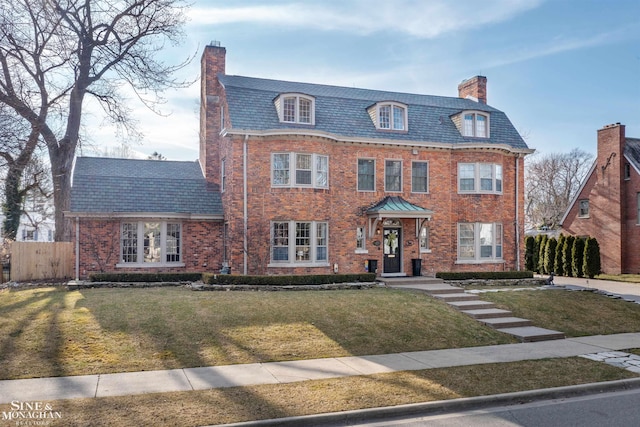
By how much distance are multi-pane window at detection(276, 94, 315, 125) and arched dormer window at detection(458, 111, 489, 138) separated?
25.0ft

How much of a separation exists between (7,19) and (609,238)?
33633 mm

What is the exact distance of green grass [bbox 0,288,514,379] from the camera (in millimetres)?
9594

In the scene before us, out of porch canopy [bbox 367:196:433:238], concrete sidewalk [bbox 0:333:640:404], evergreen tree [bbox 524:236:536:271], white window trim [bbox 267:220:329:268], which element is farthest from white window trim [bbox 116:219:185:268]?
evergreen tree [bbox 524:236:536:271]

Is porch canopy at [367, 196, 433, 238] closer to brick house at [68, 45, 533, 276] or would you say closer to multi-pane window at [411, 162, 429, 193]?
brick house at [68, 45, 533, 276]

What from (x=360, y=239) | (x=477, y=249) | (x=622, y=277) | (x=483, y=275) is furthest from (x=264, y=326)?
(x=622, y=277)

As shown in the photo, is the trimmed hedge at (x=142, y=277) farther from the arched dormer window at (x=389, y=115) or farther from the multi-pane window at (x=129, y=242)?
the arched dormer window at (x=389, y=115)

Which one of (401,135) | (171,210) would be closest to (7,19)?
(171,210)

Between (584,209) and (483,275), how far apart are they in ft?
56.3

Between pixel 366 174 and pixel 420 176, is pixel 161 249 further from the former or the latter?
pixel 420 176

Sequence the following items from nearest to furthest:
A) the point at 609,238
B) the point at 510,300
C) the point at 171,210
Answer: the point at 510,300, the point at 171,210, the point at 609,238

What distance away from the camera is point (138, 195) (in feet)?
69.1

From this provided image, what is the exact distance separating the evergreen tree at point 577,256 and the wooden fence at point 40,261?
87.7ft

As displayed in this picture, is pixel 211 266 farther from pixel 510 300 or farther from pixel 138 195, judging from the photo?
pixel 510 300

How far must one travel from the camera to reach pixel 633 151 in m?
30.1
